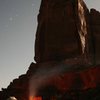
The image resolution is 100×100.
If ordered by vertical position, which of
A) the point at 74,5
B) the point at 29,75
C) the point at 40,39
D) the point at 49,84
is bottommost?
the point at 49,84

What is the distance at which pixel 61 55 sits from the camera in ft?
150

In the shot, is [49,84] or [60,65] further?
[60,65]

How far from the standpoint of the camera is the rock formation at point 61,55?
116 ft

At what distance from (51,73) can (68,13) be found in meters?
13.1

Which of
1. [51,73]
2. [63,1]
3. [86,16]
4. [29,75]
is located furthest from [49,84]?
[86,16]

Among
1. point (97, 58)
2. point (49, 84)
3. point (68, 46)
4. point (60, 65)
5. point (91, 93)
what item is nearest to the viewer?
point (91, 93)

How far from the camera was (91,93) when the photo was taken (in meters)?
26.9

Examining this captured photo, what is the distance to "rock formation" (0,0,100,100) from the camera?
35312mm

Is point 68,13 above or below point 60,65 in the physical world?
above

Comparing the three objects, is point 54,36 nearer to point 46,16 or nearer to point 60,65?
point 46,16

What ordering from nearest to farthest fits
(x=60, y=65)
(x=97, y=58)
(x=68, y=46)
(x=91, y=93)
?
(x=91, y=93) → (x=60, y=65) → (x=68, y=46) → (x=97, y=58)

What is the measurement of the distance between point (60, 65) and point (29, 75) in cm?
520

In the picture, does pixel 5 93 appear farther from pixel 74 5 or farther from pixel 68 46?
pixel 74 5

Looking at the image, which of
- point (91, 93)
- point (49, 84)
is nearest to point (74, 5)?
point (49, 84)
